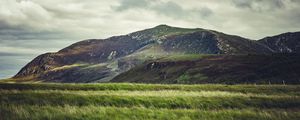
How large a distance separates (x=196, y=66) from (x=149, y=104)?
159 m

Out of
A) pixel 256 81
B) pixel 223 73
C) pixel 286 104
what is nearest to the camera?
pixel 286 104

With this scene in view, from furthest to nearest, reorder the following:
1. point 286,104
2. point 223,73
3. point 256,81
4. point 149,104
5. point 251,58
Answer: point 251,58, point 223,73, point 256,81, point 286,104, point 149,104

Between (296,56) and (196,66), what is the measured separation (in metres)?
45.7

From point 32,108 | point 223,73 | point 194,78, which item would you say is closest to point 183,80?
point 194,78

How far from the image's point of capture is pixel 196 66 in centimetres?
18275

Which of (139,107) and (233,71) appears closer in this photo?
(139,107)

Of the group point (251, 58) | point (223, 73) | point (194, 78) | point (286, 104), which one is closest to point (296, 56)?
point (251, 58)

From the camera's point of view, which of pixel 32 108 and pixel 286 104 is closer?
pixel 32 108

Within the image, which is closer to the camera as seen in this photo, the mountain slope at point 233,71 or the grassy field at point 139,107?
the grassy field at point 139,107

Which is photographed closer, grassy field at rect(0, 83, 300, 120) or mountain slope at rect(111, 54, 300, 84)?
grassy field at rect(0, 83, 300, 120)

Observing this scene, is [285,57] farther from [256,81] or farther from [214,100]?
[214,100]

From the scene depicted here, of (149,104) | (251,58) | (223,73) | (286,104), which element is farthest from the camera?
(251,58)

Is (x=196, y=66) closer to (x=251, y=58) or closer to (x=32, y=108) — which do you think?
(x=251, y=58)

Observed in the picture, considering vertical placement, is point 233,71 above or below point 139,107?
below
